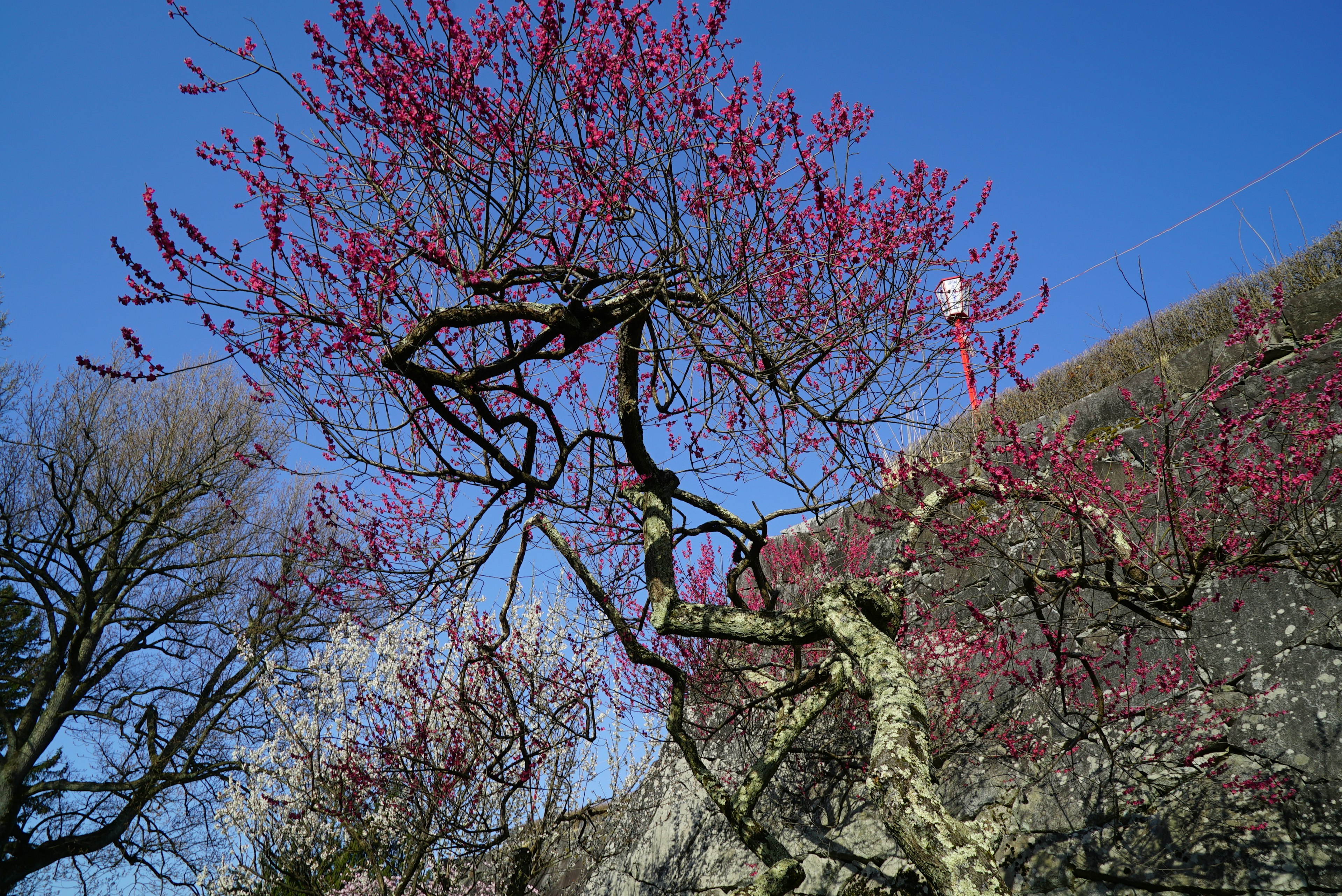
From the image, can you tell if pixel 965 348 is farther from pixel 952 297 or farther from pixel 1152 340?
pixel 1152 340

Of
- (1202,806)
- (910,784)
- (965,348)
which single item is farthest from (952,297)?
(1202,806)

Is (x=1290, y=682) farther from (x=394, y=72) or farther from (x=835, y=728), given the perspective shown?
(x=394, y=72)

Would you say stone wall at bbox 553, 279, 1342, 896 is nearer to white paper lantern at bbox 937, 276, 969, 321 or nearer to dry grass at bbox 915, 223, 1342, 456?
dry grass at bbox 915, 223, 1342, 456

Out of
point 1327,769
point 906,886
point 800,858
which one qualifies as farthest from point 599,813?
point 1327,769

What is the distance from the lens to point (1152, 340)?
531 cm

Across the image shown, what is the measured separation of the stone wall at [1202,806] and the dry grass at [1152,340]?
101 centimetres

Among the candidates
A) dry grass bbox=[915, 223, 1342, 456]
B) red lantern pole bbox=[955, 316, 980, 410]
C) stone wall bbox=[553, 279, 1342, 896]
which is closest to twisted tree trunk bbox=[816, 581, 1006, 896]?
red lantern pole bbox=[955, 316, 980, 410]

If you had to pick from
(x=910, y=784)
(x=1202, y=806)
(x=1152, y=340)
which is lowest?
(x=1202, y=806)

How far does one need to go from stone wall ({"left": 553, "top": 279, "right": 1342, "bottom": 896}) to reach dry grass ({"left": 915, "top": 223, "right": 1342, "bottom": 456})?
3.30 ft

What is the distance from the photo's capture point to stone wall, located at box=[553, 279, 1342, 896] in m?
3.72

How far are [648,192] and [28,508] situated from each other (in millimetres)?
10718

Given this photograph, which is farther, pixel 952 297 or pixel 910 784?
pixel 952 297

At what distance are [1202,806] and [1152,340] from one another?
3.15 meters

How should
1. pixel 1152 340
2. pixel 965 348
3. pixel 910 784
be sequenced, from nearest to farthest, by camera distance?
pixel 910 784 < pixel 965 348 < pixel 1152 340
